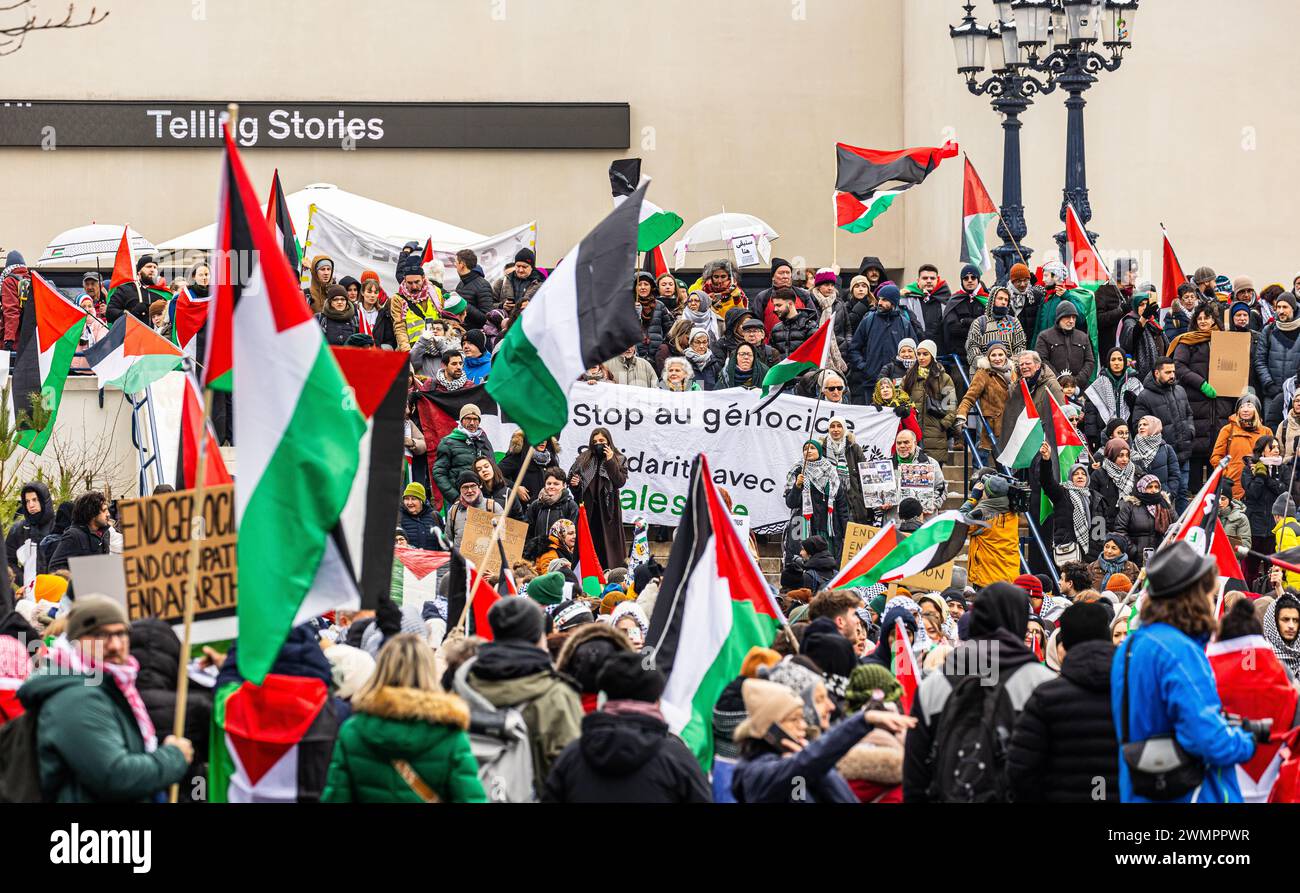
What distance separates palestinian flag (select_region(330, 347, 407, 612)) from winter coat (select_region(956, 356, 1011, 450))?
1087cm

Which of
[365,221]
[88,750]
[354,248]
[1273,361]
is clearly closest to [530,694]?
[88,750]

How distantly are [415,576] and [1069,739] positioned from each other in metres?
6.81

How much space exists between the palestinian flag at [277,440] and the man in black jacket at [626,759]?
987mm

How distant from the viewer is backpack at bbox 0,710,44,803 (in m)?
6.31

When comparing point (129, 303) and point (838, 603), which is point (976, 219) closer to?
point (129, 303)

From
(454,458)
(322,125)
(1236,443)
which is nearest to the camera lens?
(454,458)

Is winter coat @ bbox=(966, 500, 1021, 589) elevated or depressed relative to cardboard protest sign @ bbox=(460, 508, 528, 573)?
depressed

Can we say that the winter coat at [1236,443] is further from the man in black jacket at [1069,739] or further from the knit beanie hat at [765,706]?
the knit beanie hat at [765,706]

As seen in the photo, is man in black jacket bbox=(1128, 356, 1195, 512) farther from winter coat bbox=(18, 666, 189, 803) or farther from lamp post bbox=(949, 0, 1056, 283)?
winter coat bbox=(18, 666, 189, 803)

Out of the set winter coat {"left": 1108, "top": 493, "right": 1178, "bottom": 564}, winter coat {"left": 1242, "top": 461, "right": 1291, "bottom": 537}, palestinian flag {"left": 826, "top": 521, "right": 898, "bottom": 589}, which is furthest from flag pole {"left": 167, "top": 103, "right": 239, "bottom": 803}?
winter coat {"left": 1242, "top": 461, "right": 1291, "bottom": 537}

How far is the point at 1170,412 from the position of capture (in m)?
18.3

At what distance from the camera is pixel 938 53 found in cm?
3142

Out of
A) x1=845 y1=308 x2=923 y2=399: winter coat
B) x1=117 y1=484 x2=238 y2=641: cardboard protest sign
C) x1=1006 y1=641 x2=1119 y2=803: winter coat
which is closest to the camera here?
x1=1006 y1=641 x2=1119 y2=803: winter coat
